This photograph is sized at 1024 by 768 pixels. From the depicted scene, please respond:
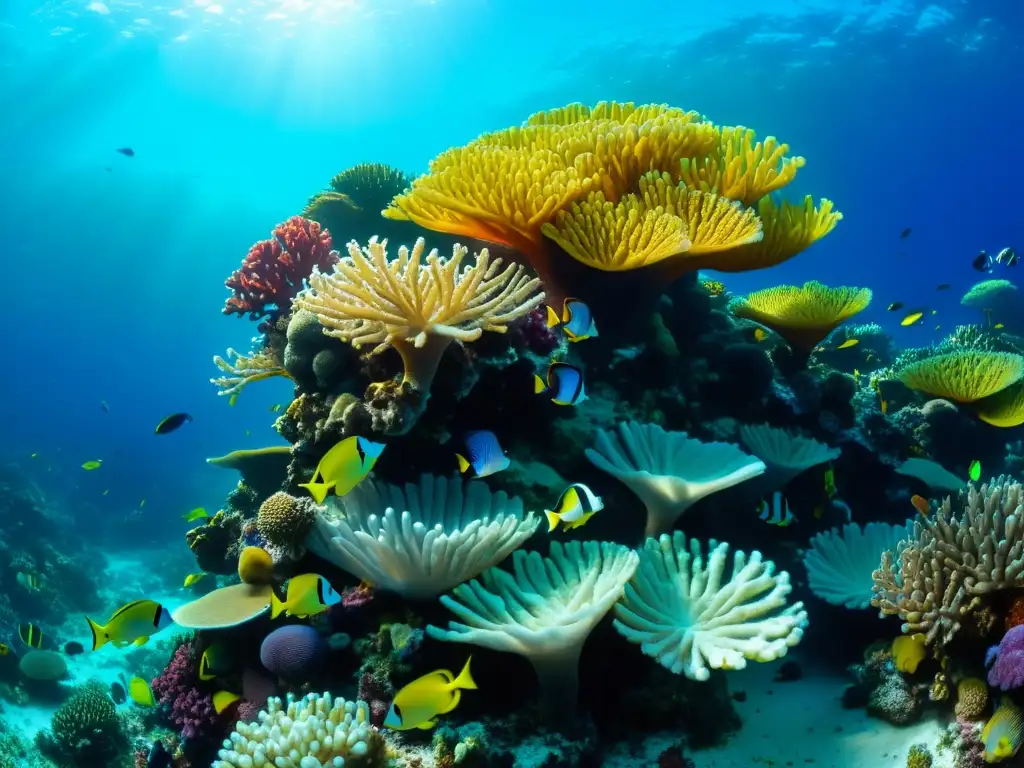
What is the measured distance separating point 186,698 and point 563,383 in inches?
143

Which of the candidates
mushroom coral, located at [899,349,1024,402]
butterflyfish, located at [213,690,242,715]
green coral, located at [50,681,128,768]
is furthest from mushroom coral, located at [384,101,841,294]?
green coral, located at [50,681,128,768]

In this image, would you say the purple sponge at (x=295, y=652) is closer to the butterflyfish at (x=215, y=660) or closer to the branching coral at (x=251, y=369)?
the butterflyfish at (x=215, y=660)

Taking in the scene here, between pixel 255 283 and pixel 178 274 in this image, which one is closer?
pixel 255 283

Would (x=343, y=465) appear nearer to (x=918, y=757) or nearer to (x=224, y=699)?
(x=224, y=699)

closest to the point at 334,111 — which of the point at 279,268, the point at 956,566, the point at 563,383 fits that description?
the point at 279,268

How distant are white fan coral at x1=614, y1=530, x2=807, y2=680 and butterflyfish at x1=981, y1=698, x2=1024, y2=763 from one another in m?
0.88

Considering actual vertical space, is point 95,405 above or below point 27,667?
below

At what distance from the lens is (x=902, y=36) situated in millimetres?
34781

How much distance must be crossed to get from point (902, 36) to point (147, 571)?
1885 inches

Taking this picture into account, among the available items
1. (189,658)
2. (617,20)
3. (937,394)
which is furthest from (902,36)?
(189,658)

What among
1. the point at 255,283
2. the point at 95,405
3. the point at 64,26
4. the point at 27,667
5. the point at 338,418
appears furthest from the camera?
the point at 95,405

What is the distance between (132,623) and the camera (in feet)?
12.1

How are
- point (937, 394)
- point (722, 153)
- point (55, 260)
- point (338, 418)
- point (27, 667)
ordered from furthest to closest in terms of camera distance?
1. point (55, 260)
2. point (27, 667)
3. point (937, 394)
4. point (722, 153)
5. point (338, 418)

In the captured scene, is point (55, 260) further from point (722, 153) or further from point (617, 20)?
point (722, 153)
